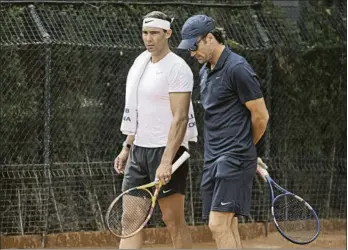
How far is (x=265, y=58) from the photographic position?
10789 millimetres

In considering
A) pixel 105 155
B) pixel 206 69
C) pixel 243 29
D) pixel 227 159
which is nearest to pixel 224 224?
pixel 227 159

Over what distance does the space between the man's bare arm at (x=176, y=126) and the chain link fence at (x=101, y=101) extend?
286 centimetres

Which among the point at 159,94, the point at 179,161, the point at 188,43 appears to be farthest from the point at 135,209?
the point at 188,43

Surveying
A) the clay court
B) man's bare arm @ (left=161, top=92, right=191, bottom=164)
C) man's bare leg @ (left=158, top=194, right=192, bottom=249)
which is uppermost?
man's bare arm @ (left=161, top=92, right=191, bottom=164)

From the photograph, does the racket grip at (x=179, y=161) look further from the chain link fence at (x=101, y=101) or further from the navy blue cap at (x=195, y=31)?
the chain link fence at (x=101, y=101)

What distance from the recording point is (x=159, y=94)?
7254 mm

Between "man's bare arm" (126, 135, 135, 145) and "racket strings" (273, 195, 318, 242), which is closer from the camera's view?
"racket strings" (273, 195, 318, 242)

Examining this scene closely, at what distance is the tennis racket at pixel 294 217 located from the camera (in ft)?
23.8

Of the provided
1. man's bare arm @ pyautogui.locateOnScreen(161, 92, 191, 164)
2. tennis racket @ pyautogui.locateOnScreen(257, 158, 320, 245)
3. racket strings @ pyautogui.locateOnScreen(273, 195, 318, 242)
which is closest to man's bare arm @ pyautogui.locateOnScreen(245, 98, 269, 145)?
tennis racket @ pyautogui.locateOnScreen(257, 158, 320, 245)

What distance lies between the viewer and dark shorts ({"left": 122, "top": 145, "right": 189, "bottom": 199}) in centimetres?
734

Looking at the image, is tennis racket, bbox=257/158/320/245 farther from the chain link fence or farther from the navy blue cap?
the chain link fence

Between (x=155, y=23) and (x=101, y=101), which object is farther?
(x=101, y=101)

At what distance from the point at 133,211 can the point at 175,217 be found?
321 mm

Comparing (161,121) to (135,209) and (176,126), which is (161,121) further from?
(135,209)
